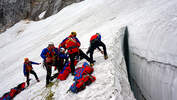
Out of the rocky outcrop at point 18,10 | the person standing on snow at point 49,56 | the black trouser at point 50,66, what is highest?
the rocky outcrop at point 18,10

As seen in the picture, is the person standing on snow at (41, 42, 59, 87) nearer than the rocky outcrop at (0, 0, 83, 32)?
Yes

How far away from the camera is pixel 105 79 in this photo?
9.79 ft

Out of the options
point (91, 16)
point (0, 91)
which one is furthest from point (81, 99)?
point (91, 16)

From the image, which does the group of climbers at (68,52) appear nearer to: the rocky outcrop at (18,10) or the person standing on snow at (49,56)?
the person standing on snow at (49,56)

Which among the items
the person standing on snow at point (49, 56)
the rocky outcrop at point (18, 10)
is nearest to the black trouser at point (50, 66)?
the person standing on snow at point (49, 56)

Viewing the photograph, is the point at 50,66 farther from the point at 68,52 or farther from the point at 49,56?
the point at 68,52

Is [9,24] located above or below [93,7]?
above

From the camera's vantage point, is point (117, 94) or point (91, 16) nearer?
point (117, 94)

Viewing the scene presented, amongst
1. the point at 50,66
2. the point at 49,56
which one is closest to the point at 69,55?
the point at 49,56

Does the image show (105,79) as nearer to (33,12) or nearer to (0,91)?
(0,91)

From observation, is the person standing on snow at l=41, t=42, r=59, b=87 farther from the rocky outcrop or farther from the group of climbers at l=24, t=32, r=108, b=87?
the rocky outcrop

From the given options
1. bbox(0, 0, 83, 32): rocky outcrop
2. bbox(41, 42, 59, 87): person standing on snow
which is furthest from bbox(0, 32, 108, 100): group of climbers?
bbox(0, 0, 83, 32): rocky outcrop

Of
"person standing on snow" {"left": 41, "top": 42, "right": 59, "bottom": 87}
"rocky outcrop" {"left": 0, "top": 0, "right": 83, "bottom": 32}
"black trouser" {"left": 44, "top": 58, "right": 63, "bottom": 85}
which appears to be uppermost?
"rocky outcrop" {"left": 0, "top": 0, "right": 83, "bottom": 32}

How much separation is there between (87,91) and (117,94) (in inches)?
31.2
